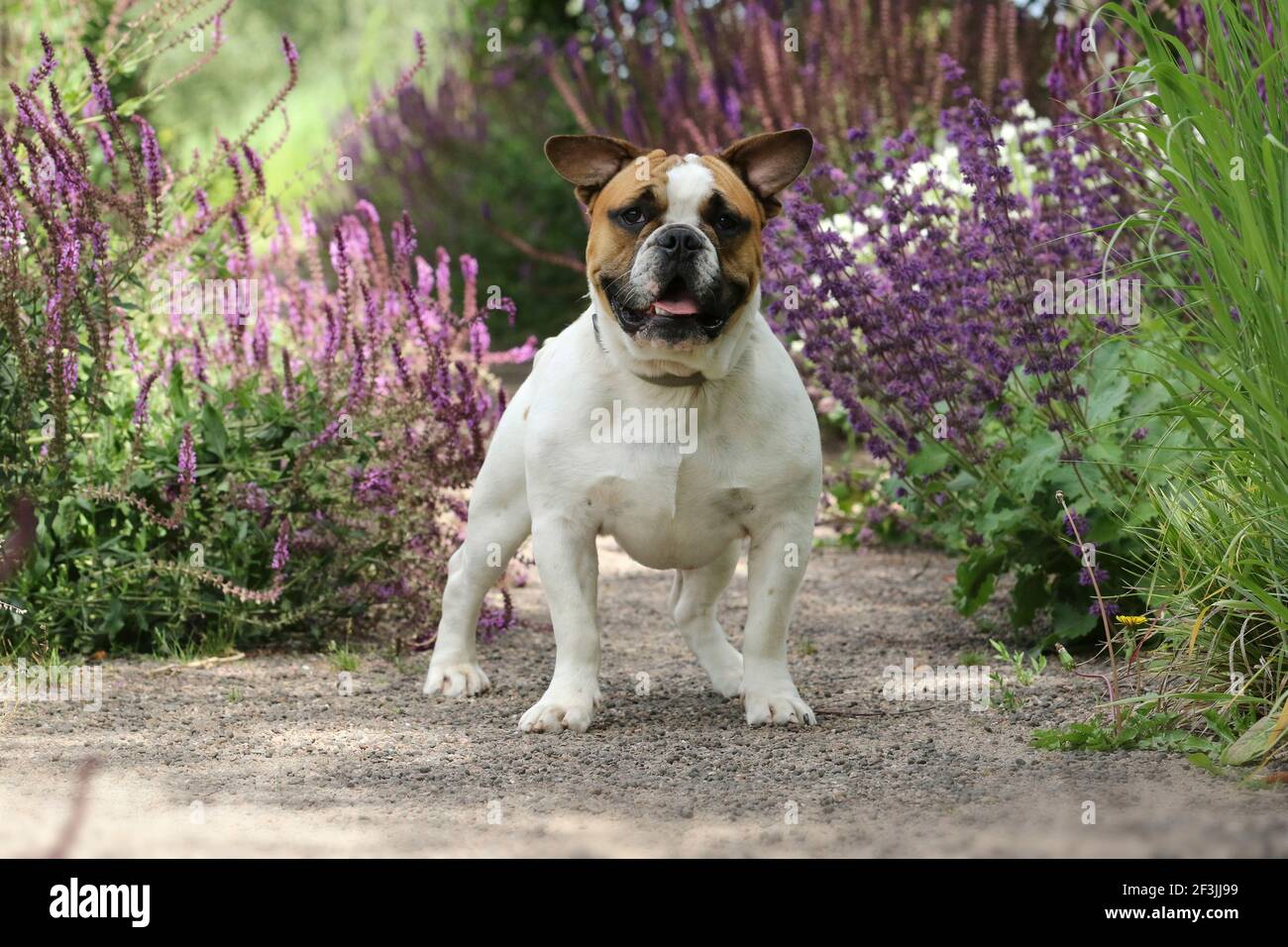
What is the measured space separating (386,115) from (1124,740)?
33.8 ft

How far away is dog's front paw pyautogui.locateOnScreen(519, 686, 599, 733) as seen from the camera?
13.1 ft

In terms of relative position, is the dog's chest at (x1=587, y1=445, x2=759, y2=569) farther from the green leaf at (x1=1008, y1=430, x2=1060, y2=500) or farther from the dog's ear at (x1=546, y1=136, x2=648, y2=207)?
the green leaf at (x1=1008, y1=430, x2=1060, y2=500)

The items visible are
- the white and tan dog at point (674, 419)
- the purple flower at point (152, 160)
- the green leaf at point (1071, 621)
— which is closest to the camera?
the white and tan dog at point (674, 419)

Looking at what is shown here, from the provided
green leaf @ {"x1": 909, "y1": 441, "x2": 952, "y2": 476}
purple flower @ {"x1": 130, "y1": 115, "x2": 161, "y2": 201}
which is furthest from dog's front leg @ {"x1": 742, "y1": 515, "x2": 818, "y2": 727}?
purple flower @ {"x1": 130, "y1": 115, "x2": 161, "y2": 201}

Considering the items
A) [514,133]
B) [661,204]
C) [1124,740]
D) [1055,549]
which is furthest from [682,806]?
[514,133]

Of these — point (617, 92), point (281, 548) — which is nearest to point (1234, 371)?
point (281, 548)

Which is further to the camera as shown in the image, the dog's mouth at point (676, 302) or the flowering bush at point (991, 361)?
the flowering bush at point (991, 361)

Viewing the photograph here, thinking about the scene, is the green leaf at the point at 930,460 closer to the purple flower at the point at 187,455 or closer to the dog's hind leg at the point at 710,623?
the dog's hind leg at the point at 710,623

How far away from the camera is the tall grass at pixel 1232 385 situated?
3.29m

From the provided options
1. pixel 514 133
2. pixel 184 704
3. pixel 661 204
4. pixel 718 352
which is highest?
pixel 514 133

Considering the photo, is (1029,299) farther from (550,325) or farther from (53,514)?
(550,325)

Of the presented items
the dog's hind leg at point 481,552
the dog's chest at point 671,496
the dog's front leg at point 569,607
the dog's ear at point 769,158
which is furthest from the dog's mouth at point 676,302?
the dog's hind leg at point 481,552

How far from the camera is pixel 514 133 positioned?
11.7 m

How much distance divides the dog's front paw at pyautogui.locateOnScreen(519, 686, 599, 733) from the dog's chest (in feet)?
1.46
